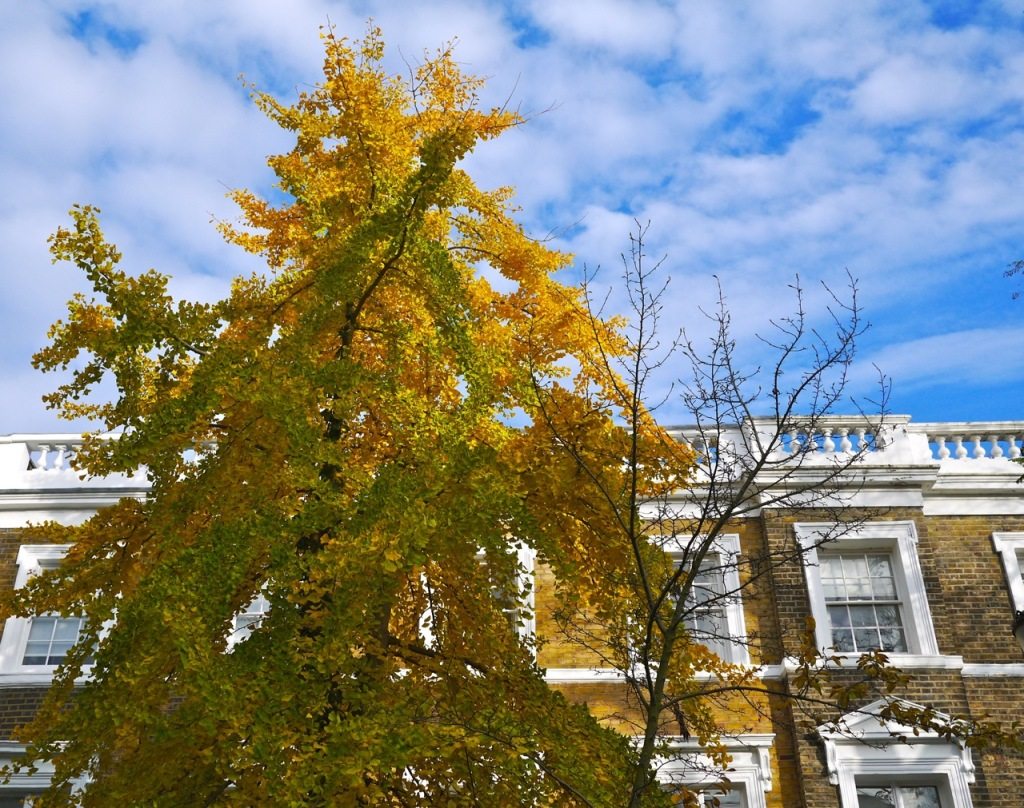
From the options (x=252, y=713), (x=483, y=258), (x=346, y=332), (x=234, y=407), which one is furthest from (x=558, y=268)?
(x=252, y=713)

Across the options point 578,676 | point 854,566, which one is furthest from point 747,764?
point 854,566

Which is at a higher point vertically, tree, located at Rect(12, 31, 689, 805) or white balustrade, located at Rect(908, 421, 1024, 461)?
white balustrade, located at Rect(908, 421, 1024, 461)

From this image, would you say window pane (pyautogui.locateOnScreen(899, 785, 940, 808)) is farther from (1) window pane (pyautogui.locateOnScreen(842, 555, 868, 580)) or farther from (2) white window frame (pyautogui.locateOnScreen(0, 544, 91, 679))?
(2) white window frame (pyautogui.locateOnScreen(0, 544, 91, 679))

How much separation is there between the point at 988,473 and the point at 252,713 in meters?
12.4

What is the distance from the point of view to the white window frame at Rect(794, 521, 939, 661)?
1341cm

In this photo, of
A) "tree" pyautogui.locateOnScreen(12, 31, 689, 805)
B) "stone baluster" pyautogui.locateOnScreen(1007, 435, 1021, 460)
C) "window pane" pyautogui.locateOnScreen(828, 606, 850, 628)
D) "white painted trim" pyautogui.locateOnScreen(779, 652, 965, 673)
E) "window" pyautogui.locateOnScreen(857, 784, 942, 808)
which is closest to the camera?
"tree" pyautogui.locateOnScreen(12, 31, 689, 805)

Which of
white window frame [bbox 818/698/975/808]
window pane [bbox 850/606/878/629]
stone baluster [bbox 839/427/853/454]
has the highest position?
stone baluster [bbox 839/427/853/454]

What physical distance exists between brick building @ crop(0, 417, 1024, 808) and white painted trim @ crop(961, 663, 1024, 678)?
19 mm

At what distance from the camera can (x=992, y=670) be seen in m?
13.4

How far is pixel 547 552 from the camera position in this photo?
7184mm

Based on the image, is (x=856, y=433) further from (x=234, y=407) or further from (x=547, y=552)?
(x=234, y=407)

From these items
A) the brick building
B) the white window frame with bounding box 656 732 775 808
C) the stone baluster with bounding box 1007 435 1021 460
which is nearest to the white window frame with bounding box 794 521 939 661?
the brick building

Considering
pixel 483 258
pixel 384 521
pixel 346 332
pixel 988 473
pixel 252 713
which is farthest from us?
pixel 988 473

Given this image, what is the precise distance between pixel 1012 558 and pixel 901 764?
12.0 ft
